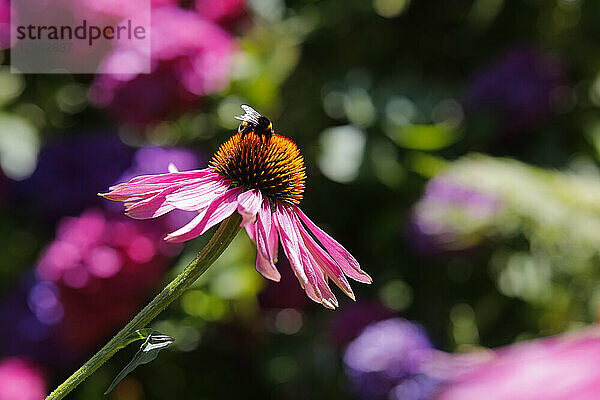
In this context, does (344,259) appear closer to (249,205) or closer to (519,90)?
(249,205)

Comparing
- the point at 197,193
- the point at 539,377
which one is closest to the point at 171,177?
the point at 197,193

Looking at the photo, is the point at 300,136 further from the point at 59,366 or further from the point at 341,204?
the point at 59,366

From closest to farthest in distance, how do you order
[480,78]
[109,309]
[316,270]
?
1. [316,270]
2. [109,309]
3. [480,78]

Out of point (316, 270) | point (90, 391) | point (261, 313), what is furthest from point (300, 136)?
point (316, 270)

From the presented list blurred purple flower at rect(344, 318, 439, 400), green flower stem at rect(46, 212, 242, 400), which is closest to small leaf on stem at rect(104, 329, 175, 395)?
green flower stem at rect(46, 212, 242, 400)

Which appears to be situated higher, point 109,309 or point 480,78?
point 480,78

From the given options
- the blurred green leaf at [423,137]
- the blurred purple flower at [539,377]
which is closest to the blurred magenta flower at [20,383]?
the blurred green leaf at [423,137]

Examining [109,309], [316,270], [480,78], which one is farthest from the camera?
[480,78]

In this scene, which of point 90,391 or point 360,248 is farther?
point 360,248
